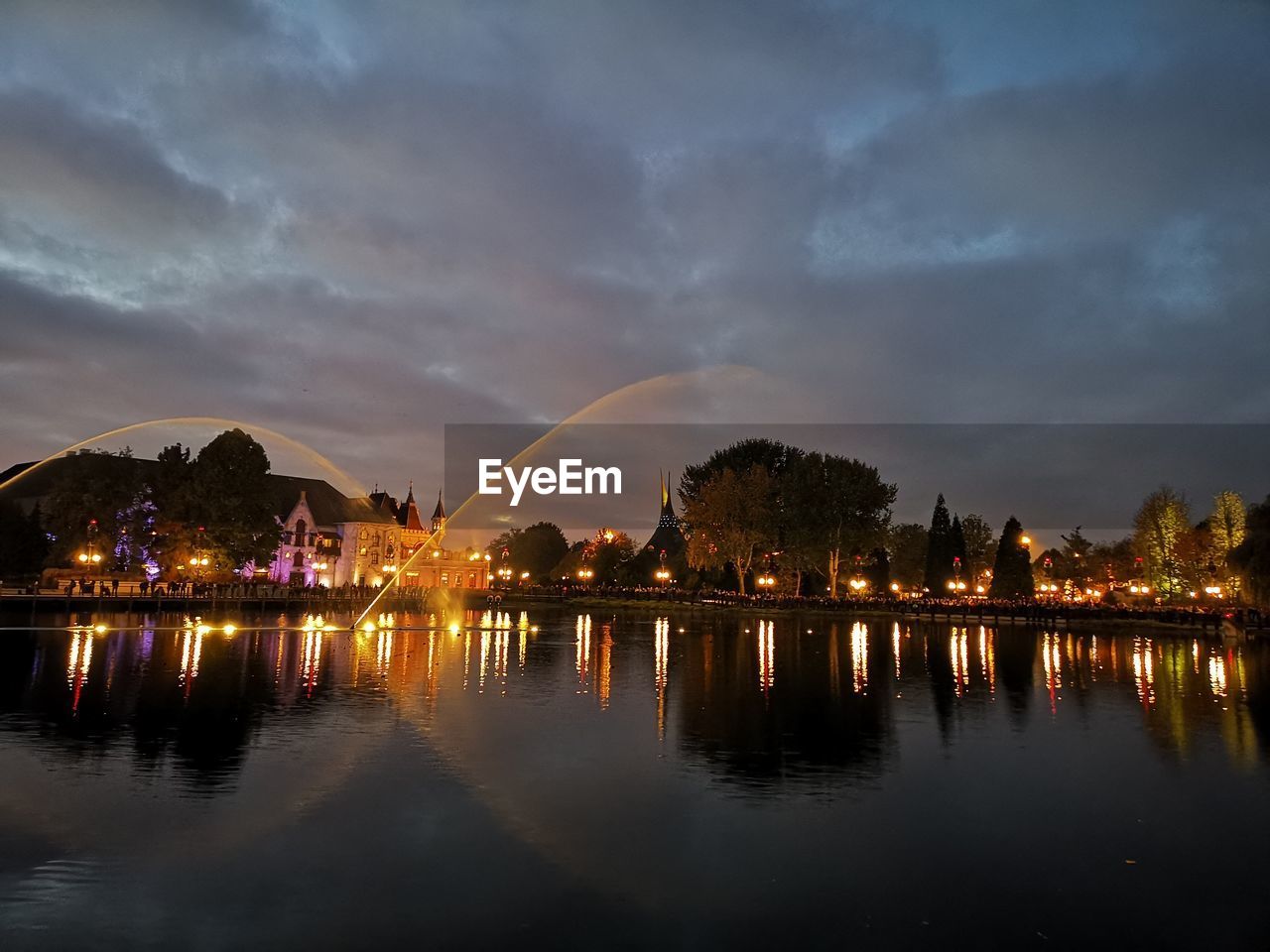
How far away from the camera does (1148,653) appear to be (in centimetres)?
4288

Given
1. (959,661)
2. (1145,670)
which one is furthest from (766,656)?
(1145,670)

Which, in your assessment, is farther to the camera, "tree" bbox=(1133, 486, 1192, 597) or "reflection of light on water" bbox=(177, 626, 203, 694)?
"tree" bbox=(1133, 486, 1192, 597)

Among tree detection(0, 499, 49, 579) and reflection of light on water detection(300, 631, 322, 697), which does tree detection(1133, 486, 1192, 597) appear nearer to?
reflection of light on water detection(300, 631, 322, 697)

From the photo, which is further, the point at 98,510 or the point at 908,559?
the point at 908,559

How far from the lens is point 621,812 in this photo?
43.4 ft

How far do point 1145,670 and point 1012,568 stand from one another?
59.1 metres

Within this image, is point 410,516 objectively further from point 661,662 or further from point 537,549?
point 661,662

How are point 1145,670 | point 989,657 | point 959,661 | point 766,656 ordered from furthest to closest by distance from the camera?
point 989,657 < point 766,656 < point 959,661 < point 1145,670

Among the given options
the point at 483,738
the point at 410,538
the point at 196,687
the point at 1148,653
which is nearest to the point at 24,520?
the point at 410,538

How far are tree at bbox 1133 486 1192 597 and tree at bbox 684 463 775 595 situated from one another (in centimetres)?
4431

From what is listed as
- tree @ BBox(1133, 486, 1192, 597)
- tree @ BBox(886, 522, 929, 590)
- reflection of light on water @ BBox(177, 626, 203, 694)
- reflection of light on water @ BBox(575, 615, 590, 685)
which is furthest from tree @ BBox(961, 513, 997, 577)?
reflection of light on water @ BBox(177, 626, 203, 694)

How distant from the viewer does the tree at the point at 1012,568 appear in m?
89.9

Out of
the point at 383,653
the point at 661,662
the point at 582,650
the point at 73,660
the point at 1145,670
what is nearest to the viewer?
the point at 73,660

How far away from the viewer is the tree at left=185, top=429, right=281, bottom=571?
254 feet
